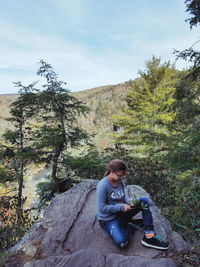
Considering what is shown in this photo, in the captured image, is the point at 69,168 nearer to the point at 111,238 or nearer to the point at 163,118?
the point at 111,238

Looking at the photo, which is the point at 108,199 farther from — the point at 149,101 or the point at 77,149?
the point at 149,101

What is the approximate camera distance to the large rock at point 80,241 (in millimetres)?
2164

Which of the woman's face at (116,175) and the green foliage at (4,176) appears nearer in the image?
the woman's face at (116,175)

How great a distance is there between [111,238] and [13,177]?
15.9 ft

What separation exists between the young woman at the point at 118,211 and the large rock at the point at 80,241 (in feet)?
0.43

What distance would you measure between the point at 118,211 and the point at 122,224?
1.16 feet

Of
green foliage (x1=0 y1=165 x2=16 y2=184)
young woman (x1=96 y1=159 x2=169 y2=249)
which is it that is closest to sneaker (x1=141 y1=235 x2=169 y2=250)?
young woman (x1=96 y1=159 x2=169 y2=249)

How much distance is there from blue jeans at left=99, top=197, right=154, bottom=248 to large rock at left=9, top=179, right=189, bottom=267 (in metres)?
0.15

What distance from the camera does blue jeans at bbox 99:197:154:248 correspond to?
7.99ft

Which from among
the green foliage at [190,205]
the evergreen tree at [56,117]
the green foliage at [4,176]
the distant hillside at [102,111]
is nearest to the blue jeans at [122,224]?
the green foliage at [190,205]

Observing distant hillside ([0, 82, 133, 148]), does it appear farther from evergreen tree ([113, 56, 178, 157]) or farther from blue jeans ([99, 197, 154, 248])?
blue jeans ([99, 197, 154, 248])

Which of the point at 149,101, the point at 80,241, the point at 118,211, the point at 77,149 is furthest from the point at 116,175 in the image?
the point at 149,101

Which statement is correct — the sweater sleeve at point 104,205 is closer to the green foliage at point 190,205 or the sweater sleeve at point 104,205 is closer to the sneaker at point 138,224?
the sneaker at point 138,224

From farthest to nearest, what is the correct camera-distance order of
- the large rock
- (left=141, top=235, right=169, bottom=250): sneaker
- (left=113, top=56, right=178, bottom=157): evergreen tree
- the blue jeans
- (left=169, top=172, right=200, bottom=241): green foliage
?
(left=113, top=56, right=178, bottom=157): evergreen tree
(left=169, top=172, right=200, bottom=241): green foliage
the blue jeans
(left=141, top=235, right=169, bottom=250): sneaker
the large rock
